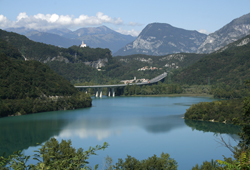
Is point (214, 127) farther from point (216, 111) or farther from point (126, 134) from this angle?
point (126, 134)

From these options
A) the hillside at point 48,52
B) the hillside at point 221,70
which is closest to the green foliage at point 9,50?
the hillside at point 48,52

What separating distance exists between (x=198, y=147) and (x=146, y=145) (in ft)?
15.3

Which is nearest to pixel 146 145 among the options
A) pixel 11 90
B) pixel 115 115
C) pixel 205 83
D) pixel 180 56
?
pixel 115 115

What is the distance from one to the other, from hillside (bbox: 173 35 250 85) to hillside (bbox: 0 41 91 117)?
49522mm

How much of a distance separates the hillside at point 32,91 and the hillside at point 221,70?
49.5 m

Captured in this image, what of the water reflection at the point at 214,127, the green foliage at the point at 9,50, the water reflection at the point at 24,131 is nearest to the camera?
the water reflection at the point at 24,131

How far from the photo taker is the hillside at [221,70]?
98562 millimetres

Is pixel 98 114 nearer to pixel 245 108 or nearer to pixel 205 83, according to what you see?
pixel 245 108

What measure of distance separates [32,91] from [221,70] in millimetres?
70240

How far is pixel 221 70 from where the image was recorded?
4296 inches

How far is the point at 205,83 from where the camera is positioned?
107 m

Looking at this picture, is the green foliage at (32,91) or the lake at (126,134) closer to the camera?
the lake at (126,134)

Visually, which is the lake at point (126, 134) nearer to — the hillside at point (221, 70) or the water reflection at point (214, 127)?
the water reflection at point (214, 127)

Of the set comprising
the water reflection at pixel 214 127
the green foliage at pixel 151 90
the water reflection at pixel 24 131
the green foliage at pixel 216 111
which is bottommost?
the water reflection at pixel 24 131
